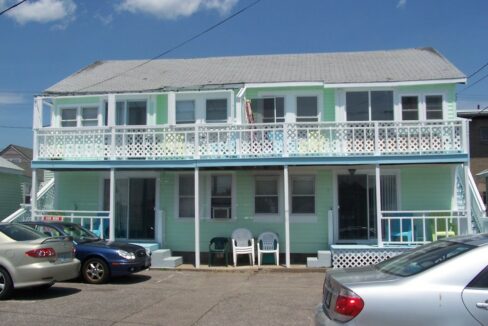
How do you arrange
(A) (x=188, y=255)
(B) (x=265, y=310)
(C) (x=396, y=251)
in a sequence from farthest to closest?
(A) (x=188, y=255)
(C) (x=396, y=251)
(B) (x=265, y=310)

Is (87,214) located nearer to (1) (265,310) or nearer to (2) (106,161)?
(2) (106,161)

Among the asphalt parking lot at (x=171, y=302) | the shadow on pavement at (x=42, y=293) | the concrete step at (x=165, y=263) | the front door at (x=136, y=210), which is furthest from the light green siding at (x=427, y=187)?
the shadow on pavement at (x=42, y=293)

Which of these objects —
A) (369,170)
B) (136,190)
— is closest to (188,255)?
(136,190)

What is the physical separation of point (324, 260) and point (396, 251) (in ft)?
6.77

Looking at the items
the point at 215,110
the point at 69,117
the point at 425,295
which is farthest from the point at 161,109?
the point at 425,295

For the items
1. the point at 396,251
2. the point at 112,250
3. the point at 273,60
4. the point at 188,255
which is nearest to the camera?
the point at 112,250

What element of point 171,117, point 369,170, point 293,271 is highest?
point 171,117

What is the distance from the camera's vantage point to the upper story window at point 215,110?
709 inches

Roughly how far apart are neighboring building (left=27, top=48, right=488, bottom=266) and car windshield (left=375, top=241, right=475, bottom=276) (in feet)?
31.5

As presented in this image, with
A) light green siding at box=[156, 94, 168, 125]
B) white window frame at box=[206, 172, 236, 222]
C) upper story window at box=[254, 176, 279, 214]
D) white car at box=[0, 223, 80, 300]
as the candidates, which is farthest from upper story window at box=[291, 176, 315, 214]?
white car at box=[0, 223, 80, 300]

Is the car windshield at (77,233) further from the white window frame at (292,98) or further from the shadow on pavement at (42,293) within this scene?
the white window frame at (292,98)

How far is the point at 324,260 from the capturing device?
614 inches

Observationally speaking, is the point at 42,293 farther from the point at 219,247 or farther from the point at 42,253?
the point at 219,247

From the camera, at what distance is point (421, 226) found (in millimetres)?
16484
